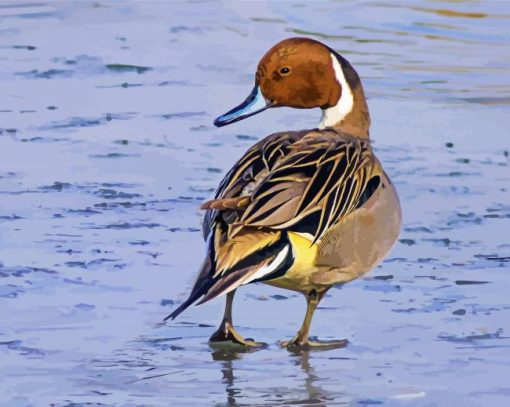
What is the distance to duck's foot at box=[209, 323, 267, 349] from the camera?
590 cm

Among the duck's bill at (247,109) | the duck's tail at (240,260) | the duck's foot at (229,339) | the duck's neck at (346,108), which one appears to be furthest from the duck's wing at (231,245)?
the duck's neck at (346,108)

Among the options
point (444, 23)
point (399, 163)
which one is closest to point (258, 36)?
point (444, 23)

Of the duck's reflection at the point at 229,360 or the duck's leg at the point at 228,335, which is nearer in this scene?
the duck's reflection at the point at 229,360

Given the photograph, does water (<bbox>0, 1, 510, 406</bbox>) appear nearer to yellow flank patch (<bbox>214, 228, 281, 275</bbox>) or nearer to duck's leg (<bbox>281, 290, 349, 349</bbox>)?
duck's leg (<bbox>281, 290, 349, 349</bbox>)

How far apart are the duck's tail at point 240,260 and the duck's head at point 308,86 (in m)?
1.02

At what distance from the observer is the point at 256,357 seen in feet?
19.2

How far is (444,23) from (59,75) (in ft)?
11.7

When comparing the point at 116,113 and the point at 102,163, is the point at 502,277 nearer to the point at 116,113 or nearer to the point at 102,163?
the point at 102,163

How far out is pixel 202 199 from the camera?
8258 millimetres

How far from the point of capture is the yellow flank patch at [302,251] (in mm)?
6000

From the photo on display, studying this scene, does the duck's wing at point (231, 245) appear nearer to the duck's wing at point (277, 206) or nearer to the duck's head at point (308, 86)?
the duck's wing at point (277, 206)

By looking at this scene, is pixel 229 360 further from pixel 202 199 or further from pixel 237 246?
pixel 202 199

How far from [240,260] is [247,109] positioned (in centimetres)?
120

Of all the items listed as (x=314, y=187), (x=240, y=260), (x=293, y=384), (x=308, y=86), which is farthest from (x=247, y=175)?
(x=293, y=384)
